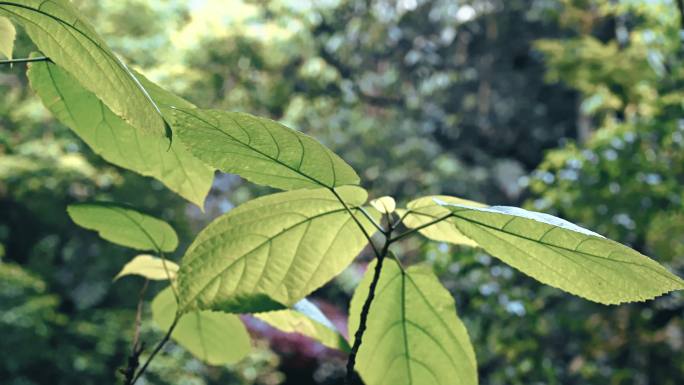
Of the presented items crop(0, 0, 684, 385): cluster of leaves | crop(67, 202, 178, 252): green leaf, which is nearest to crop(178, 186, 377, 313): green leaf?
crop(0, 0, 684, 385): cluster of leaves

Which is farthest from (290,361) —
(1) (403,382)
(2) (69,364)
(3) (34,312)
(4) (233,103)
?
(1) (403,382)

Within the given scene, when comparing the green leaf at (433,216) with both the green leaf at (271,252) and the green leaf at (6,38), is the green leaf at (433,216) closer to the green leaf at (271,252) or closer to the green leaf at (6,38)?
the green leaf at (271,252)

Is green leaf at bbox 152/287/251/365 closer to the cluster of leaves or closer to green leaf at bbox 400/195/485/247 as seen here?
the cluster of leaves

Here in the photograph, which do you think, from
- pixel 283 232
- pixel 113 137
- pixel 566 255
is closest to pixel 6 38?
pixel 113 137

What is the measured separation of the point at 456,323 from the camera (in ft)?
1.17

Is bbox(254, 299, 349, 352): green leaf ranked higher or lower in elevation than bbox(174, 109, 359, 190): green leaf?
lower

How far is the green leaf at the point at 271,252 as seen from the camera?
30 cm

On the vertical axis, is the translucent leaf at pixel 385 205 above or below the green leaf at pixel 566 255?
Result: above

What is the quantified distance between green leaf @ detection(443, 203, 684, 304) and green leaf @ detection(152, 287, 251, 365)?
7.9 inches

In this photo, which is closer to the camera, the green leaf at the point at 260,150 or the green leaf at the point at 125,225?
the green leaf at the point at 260,150

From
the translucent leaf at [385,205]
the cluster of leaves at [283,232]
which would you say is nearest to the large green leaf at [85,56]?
the cluster of leaves at [283,232]

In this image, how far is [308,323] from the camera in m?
0.40

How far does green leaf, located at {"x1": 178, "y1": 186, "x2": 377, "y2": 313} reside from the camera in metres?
0.30

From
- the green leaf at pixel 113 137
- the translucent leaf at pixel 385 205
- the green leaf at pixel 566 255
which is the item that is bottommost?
the green leaf at pixel 566 255
